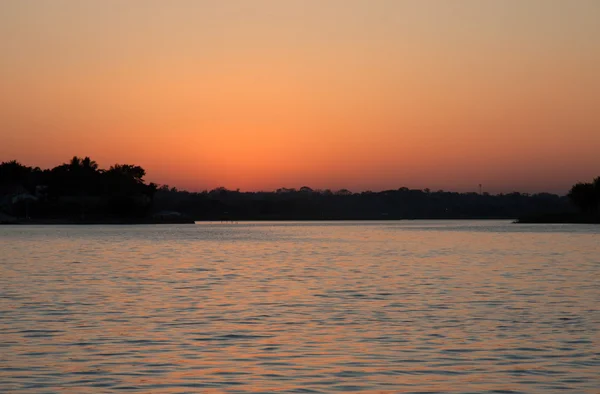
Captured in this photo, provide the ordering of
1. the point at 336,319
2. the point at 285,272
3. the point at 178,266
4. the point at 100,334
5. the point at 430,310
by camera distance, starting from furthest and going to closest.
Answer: the point at 178,266, the point at 285,272, the point at 430,310, the point at 336,319, the point at 100,334

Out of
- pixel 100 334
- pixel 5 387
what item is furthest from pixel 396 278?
pixel 5 387

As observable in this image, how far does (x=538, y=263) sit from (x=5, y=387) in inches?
2366

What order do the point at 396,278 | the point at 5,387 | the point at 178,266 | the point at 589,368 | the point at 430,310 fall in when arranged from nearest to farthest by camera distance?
the point at 5,387, the point at 589,368, the point at 430,310, the point at 396,278, the point at 178,266

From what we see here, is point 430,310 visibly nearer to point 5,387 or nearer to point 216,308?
point 216,308

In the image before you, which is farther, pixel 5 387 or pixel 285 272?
pixel 285 272

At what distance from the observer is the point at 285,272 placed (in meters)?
64.9

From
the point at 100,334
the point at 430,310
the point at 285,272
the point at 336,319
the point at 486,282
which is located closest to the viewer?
the point at 100,334

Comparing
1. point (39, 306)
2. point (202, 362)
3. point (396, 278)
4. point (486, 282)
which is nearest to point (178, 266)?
point (396, 278)

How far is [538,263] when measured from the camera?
249 ft

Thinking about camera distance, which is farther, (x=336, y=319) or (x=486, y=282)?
(x=486, y=282)

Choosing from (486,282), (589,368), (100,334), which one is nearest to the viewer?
(589,368)

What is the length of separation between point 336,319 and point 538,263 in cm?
4450

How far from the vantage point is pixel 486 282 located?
178 feet

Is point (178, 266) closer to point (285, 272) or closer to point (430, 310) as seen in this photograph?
point (285, 272)
